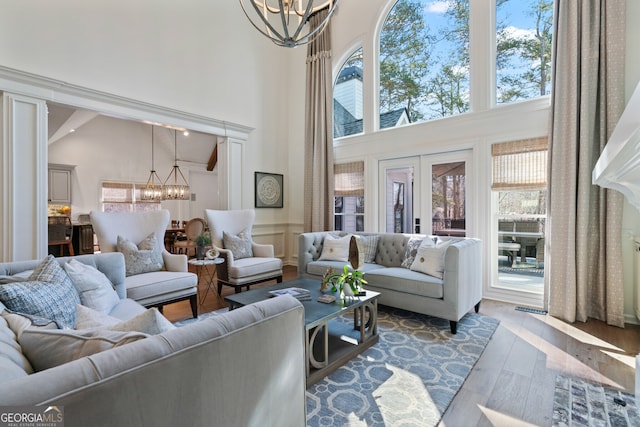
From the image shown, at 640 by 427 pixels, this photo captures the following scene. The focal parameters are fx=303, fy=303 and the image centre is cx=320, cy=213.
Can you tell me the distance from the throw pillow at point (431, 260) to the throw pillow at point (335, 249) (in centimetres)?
101

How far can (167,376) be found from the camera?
743 mm

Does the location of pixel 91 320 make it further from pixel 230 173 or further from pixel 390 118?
pixel 390 118

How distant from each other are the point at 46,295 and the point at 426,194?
421 centimetres

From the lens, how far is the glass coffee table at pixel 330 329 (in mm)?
2059

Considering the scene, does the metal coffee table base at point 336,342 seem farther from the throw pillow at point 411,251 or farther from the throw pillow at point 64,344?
the throw pillow at point 64,344

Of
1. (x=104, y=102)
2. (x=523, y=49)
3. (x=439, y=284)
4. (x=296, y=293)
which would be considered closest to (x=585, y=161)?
(x=523, y=49)

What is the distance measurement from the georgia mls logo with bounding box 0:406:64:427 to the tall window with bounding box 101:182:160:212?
28.5 feet

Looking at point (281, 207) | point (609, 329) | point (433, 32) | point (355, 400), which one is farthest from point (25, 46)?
point (609, 329)

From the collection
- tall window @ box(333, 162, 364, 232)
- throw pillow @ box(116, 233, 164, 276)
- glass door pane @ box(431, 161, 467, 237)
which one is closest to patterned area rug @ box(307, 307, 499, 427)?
glass door pane @ box(431, 161, 467, 237)

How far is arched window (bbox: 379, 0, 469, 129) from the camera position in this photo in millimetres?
4211

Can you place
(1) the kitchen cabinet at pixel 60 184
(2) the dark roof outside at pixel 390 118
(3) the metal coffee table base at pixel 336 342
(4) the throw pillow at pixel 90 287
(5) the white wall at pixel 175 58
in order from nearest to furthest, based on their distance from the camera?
(4) the throw pillow at pixel 90 287 → (3) the metal coffee table base at pixel 336 342 → (5) the white wall at pixel 175 58 → (2) the dark roof outside at pixel 390 118 → (1) the kitchen cabinet at pixel 60 184

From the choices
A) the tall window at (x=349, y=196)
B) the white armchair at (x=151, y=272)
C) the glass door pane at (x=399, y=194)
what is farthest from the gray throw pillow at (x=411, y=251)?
the white armchair at (x=151, y=272)

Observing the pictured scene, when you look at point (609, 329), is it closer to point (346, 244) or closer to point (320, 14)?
point (346, 244)

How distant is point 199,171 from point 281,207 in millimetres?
4244
